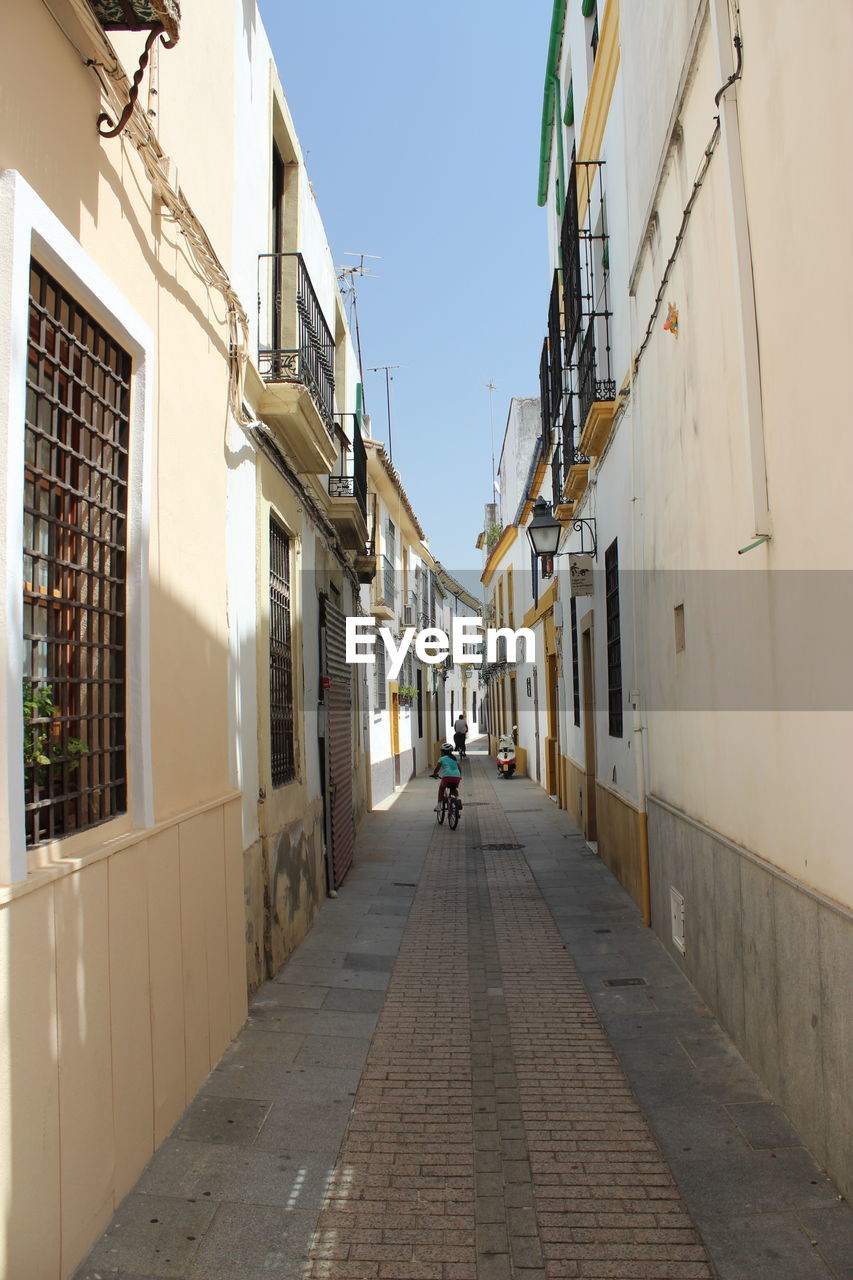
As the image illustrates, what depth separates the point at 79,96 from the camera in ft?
11.4

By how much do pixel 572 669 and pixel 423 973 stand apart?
305 inches

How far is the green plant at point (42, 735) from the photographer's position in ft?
10.2

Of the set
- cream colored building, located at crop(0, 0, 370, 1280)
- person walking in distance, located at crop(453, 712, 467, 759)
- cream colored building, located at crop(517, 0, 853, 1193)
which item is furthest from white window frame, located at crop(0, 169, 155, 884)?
person walking in distance, located at crop(453, 712, 467, 759)

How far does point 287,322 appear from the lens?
7.58 m

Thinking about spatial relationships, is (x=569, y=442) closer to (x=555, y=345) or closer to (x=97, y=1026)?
(x=555, y=345)

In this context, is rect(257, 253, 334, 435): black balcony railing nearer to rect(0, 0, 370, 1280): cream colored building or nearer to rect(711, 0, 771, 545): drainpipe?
rect(0, 0, 370, 1280): cream colored building

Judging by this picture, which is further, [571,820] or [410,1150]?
[571,820]

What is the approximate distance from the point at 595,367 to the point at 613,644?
9.59ft

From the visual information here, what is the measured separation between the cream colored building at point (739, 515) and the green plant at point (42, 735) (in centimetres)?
275

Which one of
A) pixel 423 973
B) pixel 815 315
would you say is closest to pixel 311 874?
pixel 423 973

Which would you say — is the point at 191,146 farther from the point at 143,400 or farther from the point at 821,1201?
the point at 821,1201

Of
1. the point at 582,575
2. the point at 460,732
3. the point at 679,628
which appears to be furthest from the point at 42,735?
the point at 460,732

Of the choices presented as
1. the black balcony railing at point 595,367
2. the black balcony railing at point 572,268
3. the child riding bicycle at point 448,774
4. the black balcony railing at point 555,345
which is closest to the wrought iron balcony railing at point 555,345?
the black balcony railing at point 555,345

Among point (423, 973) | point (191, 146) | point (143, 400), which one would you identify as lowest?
point (423, 973)
